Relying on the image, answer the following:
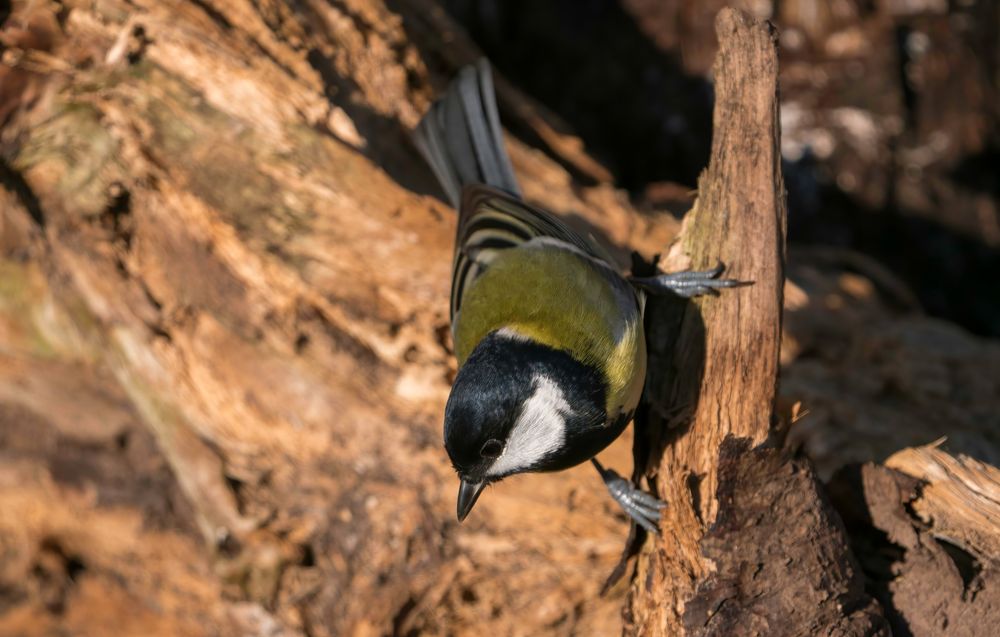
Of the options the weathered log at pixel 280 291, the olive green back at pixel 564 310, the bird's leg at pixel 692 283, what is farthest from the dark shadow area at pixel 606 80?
the bird's leg at pixel 692 283

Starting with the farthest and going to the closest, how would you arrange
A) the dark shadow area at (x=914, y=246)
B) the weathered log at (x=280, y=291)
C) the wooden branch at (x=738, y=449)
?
1. the dark shadow area at (x=914, y=246)
2. the weathered log at (x=280, y=291)
3. the wooden branch at (x=738, y=449)

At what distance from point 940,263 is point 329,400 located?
11.6 feet

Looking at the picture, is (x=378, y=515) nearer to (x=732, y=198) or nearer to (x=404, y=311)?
(x=404, y=311)

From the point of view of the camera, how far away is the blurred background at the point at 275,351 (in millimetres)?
2879

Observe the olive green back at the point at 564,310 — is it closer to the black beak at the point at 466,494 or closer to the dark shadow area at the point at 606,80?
the black beak at the point at 466,494

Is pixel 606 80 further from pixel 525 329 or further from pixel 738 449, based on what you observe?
pixel 738 449

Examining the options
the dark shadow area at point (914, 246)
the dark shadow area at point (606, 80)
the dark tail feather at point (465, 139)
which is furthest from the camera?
the dark shadow area at point (606, 80)

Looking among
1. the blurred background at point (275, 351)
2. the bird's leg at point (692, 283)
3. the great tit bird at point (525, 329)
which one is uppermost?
the bird's leg at point (692, 283)

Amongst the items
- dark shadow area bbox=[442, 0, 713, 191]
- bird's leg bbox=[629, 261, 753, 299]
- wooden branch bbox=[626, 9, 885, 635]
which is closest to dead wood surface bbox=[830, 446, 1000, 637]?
wooden branch bbox=[626, 9, 885, 635]

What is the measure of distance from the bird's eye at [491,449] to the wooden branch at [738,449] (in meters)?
0.48

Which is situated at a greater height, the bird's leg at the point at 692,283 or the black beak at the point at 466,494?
the bird's leg at the point at 692,283

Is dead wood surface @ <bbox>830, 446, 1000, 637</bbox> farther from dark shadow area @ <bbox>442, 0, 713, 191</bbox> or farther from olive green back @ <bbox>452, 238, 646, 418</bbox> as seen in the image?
dark shadow area @ <bbox>442, 0, 713, 191</bbox>

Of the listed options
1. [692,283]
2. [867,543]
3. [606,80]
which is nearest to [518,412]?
[692,283]

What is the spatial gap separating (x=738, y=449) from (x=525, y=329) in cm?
63
